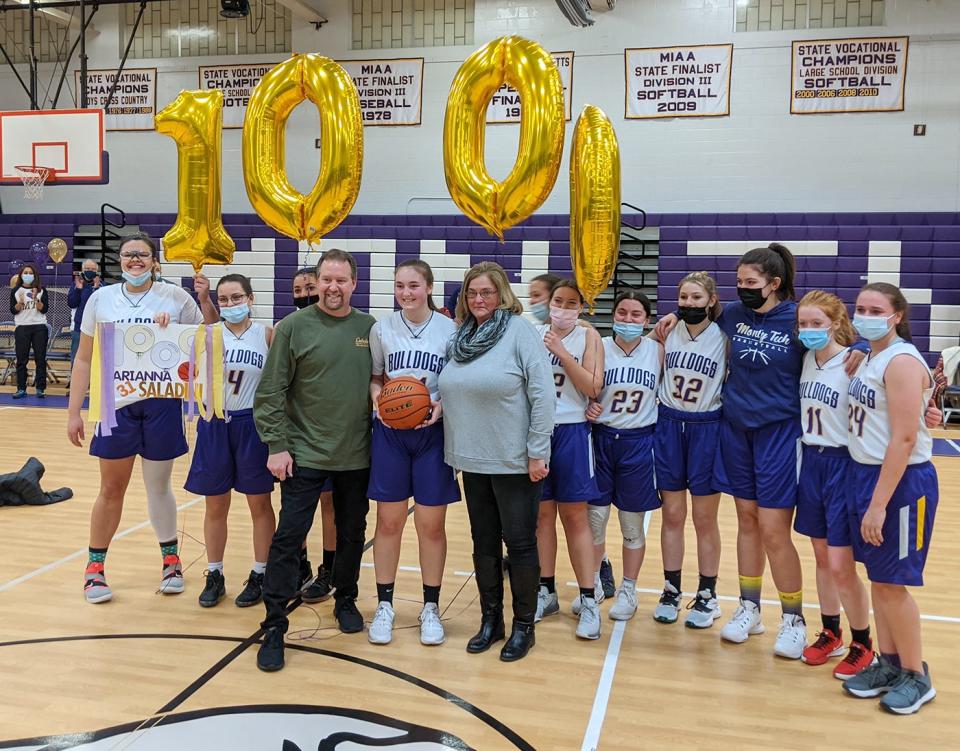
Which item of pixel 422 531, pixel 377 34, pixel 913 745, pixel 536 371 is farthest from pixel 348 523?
pixel 377 34

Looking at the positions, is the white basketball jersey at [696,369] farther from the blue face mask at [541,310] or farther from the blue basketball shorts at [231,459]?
the blue basketball shorts at [231,459]

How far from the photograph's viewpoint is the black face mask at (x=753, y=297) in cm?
335

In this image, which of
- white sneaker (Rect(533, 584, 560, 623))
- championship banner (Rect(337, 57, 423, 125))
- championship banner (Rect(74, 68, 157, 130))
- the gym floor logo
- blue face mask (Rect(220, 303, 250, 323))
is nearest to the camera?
the gym floor logo

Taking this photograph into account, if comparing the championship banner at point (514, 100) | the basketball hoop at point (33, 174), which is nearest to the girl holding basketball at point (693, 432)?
the basketball hoop at point (33, 174)

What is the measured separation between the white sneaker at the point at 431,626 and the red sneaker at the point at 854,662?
5.13 ft

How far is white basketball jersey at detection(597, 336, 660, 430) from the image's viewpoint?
3705mm

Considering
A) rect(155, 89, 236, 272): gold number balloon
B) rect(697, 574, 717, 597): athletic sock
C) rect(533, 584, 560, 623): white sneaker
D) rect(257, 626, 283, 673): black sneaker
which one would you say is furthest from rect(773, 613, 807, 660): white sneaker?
rect(155, 89, 236, 272): gold number balloon

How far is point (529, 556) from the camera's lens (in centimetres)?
336

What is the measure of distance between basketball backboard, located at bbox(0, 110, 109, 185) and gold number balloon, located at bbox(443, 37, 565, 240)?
21.4 feet

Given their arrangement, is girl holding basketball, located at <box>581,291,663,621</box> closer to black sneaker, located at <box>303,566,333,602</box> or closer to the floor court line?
black sneaker, located at <box>303,566,333,602</box>

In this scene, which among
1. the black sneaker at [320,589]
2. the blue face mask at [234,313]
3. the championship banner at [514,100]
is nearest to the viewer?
the blue face mask at [234,313]

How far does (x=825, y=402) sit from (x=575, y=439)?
1.02m

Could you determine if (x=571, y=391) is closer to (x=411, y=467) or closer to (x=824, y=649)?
(x=411, y=467)

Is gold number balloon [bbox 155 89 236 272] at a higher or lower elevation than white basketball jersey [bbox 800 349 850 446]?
higher
